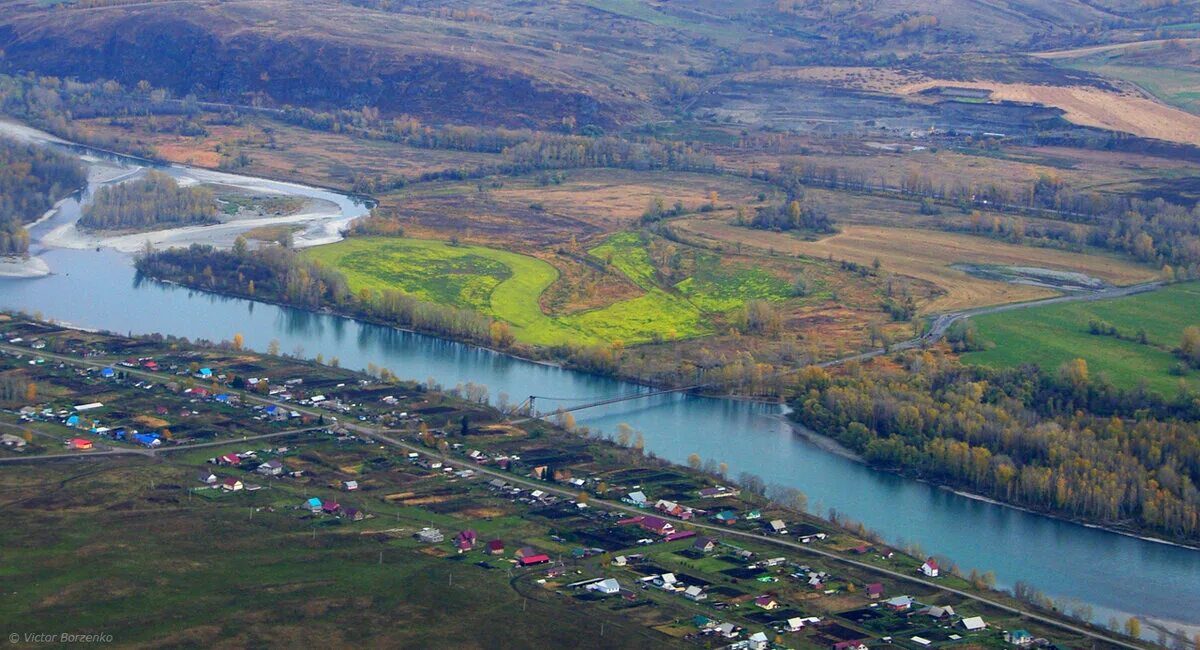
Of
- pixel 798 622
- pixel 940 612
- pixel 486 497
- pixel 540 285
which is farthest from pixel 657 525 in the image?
pixel 540 285

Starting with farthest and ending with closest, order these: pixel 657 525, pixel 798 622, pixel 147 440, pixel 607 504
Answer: pixel 147 440 < pixel 607 504 < pixel 657 525 < pixel 798 622

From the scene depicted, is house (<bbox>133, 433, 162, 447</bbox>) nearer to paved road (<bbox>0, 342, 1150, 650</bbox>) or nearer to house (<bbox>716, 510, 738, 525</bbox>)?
paved road (<bbox>0, 342, 1150, 650</bbox>)

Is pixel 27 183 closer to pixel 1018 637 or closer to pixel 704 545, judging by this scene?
pixel 704 545

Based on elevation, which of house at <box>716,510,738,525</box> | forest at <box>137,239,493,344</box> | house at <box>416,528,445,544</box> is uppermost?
forest at <box>137,239,493,344</box>

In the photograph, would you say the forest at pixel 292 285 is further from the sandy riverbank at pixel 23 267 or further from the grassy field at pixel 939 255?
the grassy field at pixel 939 255

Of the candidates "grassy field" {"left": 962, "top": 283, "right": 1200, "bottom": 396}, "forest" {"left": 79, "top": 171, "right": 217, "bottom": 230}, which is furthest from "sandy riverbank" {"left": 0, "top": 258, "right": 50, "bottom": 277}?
"grassy field" {"left": 962, "top": 283, "right": 1200, "bottom": 396}

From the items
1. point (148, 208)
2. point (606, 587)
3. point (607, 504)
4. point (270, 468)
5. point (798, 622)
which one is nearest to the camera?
point (798, 622)

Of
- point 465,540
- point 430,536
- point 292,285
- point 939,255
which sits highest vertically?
point 939,255
